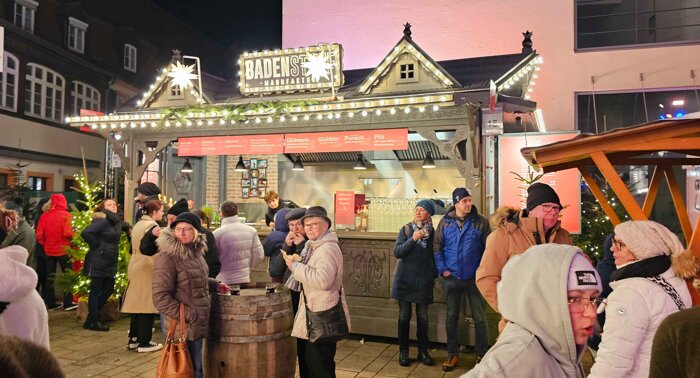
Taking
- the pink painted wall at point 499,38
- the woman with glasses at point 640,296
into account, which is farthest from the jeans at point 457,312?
the pink painted wall at point 499,38

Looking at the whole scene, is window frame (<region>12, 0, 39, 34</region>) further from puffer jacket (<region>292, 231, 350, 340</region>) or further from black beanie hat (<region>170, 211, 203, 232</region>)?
puffer jacket (<region>292, 231, 350, 340</region>)

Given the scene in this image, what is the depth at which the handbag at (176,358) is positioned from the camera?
4141 millimetres

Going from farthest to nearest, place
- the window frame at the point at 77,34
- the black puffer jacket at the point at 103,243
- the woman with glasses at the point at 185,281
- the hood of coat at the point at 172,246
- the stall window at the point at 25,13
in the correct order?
the window frame at the point at 77,34
the stall window at the point at 25,13
the black puffer jacket at the point at 103,243
the hood of coat at the point at 172,246
the woman with glasses at the point at 185,281

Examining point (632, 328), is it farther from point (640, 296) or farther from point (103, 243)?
point (103, 243)

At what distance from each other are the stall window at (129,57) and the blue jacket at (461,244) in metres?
21.5

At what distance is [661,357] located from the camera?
1.45 metres

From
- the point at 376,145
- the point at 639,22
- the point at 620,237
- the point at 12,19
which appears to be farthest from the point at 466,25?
the point at 12,19

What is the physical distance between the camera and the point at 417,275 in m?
5.85

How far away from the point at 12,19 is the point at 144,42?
7.21 metres

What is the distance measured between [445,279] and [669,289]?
3.45 metres

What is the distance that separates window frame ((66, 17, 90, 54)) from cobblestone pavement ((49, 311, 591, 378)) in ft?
52.8

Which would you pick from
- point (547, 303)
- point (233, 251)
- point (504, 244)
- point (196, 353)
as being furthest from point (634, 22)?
point (547, 303)

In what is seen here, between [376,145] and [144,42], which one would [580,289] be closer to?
[376,145]

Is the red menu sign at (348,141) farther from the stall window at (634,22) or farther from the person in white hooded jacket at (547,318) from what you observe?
the stall window at (634,22)
